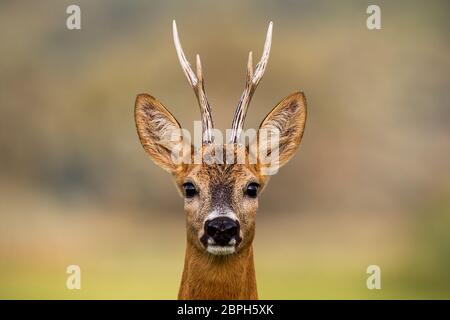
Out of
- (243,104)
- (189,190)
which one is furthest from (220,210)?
(243,104)

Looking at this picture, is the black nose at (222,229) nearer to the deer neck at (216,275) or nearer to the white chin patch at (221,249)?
the white chin patch at (221,249)

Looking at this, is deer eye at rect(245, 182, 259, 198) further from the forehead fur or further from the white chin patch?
the white chin patch

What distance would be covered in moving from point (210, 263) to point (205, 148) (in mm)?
754

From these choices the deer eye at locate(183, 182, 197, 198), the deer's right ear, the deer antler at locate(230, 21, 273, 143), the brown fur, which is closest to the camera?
the brown fur

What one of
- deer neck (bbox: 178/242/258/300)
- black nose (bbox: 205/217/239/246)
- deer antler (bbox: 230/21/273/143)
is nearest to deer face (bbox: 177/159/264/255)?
black nose (bbox: 205/217/239/246)

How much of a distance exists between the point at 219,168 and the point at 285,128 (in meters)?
0.62

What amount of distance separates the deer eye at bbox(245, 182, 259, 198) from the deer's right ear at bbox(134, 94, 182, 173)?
1.82ft

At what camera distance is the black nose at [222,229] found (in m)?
6.92

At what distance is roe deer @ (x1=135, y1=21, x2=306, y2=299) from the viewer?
7074 mm

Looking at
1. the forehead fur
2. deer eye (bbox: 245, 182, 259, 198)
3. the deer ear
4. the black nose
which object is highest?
the deer ear

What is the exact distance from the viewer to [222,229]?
6.92 metres

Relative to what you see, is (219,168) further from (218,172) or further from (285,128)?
(285,128)

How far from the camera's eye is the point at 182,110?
17.2m

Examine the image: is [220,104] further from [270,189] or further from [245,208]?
[245,208]
